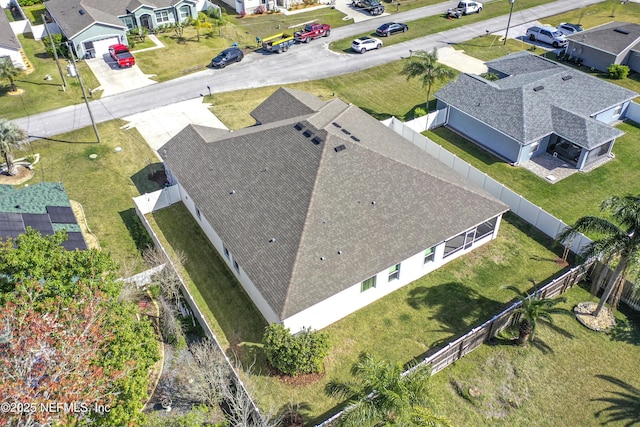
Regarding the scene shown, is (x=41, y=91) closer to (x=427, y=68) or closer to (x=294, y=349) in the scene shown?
(x=427, y=68)

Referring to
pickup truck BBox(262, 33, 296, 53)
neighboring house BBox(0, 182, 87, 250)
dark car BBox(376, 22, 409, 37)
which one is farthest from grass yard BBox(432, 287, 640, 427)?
dark car BBox(376, 22, 409, 37)

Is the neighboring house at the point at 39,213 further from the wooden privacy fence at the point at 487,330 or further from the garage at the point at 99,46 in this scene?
the garage at the point at 99,46

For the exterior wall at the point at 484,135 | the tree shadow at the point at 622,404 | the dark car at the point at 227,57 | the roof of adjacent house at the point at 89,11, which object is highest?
the roof of adjacent house at the point at 89,11

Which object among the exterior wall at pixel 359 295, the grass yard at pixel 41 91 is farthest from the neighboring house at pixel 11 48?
the exterior wall at pixel 359 295

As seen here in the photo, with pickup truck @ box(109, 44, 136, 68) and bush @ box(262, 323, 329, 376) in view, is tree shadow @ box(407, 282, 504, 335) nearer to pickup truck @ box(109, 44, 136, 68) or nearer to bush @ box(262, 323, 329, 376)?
bush @ box(262, 323, 329, 376)

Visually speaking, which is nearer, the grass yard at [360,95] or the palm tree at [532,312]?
the palm tree at [532,312]

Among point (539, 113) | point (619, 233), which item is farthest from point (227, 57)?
point (619, 233)

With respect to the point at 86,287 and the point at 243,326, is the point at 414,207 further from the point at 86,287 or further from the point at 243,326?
the point at 86,287
